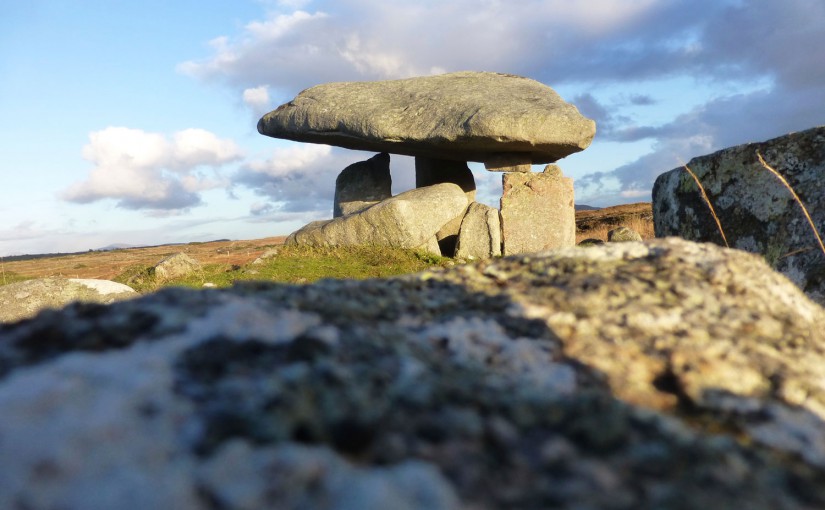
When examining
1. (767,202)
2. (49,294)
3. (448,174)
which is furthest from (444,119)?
(767,202)

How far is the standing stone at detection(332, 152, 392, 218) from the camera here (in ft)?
63.5

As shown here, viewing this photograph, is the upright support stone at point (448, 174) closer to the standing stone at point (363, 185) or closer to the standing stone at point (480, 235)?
the standing stone at point (363, 185)

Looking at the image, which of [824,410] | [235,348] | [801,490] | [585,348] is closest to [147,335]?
[235,348]

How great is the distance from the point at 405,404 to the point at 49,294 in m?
12.3

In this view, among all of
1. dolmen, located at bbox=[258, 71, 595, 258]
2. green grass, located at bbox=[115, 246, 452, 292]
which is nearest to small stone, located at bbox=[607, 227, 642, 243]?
dolmen, located at bbox=[258, 71, 595, 258]

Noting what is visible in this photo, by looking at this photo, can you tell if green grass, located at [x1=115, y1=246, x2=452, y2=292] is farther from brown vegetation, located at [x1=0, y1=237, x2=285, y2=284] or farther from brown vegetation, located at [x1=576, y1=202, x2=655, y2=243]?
brown vegetation, located at [x1=576, y1=202, x2=655, y2=243]

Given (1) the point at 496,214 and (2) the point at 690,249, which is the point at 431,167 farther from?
(2) the point at 690,249

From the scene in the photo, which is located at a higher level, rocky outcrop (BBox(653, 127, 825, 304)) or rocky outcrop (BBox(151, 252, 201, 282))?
rocky outcrop (BBox(653, 127, 825, 304))

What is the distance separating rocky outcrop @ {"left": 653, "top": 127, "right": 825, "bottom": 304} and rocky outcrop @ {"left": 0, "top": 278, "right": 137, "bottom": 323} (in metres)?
9.25

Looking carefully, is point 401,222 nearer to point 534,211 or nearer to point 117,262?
point 534,211

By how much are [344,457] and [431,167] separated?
18997mm

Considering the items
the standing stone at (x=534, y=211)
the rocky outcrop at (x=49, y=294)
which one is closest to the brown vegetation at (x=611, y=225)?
the standing stone at (x=534, y=211)

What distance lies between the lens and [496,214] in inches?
680

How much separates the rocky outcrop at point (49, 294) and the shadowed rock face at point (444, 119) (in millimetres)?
8174
